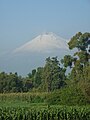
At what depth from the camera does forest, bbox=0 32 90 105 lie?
4312 cm

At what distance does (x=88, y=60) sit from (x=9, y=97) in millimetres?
14530

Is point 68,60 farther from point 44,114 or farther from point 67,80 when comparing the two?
point 44,114

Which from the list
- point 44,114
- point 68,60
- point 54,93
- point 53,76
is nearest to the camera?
point 44,114

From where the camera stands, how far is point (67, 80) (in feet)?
208

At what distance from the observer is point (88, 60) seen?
60594 mm

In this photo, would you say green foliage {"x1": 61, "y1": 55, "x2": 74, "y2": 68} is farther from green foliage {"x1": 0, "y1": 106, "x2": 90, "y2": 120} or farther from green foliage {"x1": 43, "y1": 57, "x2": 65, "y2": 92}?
green foliage {"x1": 0, "y1": 106, "x2": 90, "y2": 120}

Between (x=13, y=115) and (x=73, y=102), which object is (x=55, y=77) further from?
(x=13, y=115)

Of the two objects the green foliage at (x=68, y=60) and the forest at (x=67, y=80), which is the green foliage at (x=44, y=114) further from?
the green foliage at (x=68, y=60)

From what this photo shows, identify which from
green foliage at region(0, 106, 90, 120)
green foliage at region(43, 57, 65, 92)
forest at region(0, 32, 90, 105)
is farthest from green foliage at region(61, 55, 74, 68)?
green foliage at region(0, 106, 90, 120)

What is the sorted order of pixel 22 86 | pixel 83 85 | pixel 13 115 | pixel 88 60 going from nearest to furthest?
pixel 13 115 → pixel 83 85 → pixel 88 60 → pixel 22 86

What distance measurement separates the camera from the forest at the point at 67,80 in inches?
1698

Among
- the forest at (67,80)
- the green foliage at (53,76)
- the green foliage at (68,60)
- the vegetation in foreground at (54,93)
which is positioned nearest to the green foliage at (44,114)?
the vegetation in foreground at (54,93)

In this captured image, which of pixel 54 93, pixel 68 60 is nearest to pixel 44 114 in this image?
pixel 54 93

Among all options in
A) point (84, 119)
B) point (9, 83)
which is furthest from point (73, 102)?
point (9, 83)
